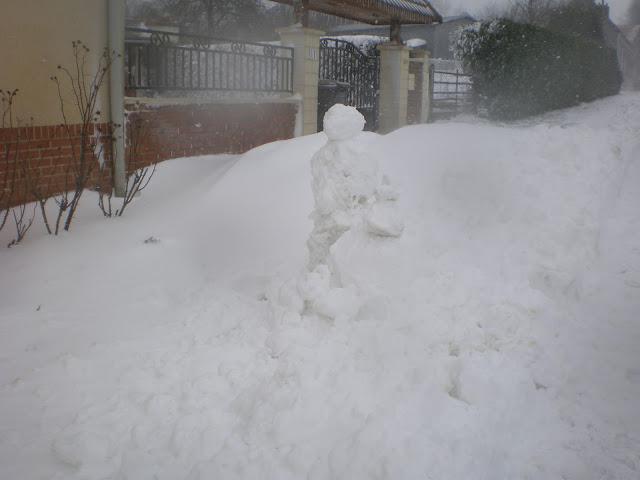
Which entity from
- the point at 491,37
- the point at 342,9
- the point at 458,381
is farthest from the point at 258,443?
the point at 491,37

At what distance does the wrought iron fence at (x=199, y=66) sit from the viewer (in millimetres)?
6766

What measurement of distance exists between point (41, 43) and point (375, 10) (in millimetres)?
6736

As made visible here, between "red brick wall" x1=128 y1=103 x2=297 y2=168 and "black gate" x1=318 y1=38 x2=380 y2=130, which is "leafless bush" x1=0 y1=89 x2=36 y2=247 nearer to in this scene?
"red brick wall" x1=128 y1=103 x2=297 y2=168

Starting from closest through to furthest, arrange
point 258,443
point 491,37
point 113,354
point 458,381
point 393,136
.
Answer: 1. point 258,443
2. point 458,381
3. point 113,354
4. point 393,136
5. point 491,37

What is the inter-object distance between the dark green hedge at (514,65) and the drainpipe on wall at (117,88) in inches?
361

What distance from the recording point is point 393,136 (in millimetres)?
5938

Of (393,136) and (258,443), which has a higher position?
(393,136)

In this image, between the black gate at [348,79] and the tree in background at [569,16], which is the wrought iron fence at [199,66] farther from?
the tree in background at [569,16]

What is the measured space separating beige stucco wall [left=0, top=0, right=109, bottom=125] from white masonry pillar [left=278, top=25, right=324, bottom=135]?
3697mm

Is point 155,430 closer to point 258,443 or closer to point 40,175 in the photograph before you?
point 258,443

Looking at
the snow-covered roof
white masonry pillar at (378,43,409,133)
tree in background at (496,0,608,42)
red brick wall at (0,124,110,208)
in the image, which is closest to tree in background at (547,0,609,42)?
tree in background at (496,0,608,42)

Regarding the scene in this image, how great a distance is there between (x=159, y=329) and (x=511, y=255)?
7.99 ft

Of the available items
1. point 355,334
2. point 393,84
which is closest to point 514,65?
point 393,84

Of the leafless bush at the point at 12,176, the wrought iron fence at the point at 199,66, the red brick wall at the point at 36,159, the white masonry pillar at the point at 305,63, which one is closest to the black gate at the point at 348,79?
the white masonry pillar at the point at 305,63
